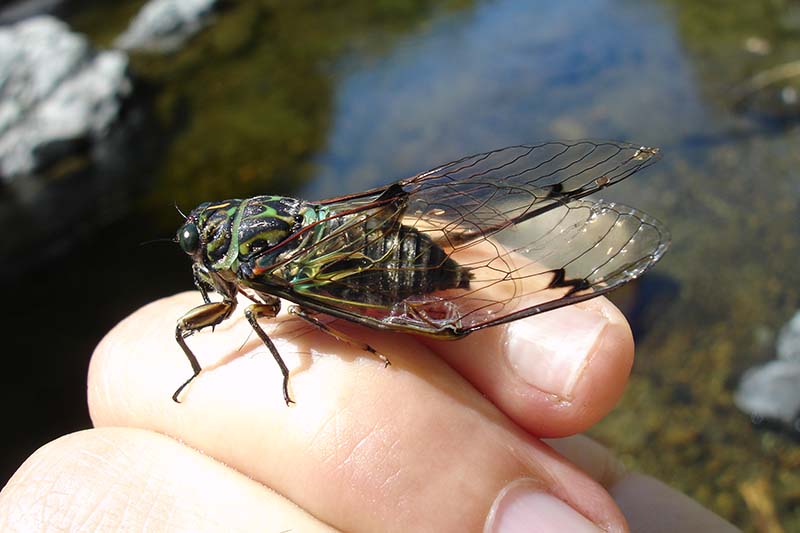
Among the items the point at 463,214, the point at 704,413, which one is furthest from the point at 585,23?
the point at 463,214

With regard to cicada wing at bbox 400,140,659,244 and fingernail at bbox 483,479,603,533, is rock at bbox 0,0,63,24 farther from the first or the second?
fingernail at bbox 483,479,603,533

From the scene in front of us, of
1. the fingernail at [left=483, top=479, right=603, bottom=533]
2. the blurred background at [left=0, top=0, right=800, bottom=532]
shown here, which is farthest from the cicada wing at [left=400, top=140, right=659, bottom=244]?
the blurred background at [left=0, top=0, right=800, bottom=532]

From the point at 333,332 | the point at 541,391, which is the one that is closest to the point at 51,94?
the point at 333,332

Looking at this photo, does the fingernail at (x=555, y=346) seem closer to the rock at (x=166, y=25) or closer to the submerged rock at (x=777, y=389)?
the submerged rock at (x=777, y=389)

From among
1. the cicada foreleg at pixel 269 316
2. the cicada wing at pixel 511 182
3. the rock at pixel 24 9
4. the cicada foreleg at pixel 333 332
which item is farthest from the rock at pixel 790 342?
the rock at pixel 24 9

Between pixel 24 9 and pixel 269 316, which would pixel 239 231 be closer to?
pixel 269 316

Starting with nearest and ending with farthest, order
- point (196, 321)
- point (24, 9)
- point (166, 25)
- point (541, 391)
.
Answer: point (541, 391) < point (196, 321) < point (166, 25) < point (24, 9)
